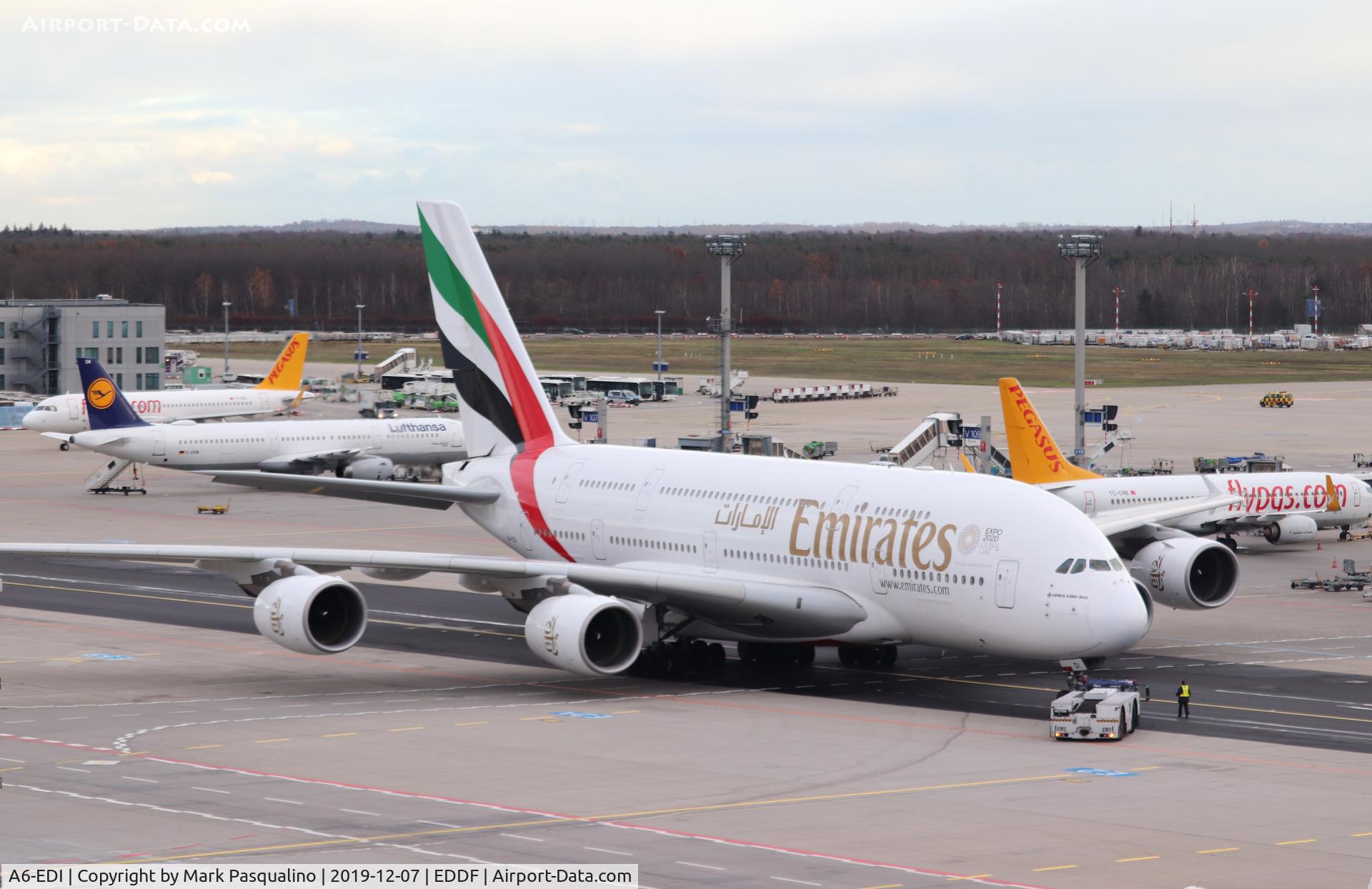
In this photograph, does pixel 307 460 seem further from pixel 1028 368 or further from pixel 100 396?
pixel 1028 368

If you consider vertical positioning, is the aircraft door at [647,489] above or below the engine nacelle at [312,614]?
above

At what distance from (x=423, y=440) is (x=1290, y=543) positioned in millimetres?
46651

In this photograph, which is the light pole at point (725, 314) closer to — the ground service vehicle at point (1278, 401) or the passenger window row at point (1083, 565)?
the passenger window row at point (1083, 565)

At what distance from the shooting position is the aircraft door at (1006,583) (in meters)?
35.3

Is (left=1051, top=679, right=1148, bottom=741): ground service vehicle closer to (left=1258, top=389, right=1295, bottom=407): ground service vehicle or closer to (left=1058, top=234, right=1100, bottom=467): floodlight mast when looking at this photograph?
(left=1058, top=234, right=1100, bottom=467): floodlight mast

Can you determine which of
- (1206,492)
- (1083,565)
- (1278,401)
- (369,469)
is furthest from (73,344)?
(1083,565)

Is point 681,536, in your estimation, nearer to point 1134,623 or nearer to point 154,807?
point 1134,623

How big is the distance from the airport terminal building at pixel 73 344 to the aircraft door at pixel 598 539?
325 feet

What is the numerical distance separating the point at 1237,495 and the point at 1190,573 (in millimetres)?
22004

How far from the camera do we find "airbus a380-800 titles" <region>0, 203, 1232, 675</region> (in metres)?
35.4

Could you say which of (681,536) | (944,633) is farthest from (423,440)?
(944,633)

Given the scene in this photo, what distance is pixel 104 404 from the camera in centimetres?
A: 8794

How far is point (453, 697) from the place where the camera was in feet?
126

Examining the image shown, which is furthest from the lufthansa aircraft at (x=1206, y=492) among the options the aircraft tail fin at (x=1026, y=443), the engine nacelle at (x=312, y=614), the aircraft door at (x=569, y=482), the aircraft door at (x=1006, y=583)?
the engine nacelle at (x=312, y=614)
